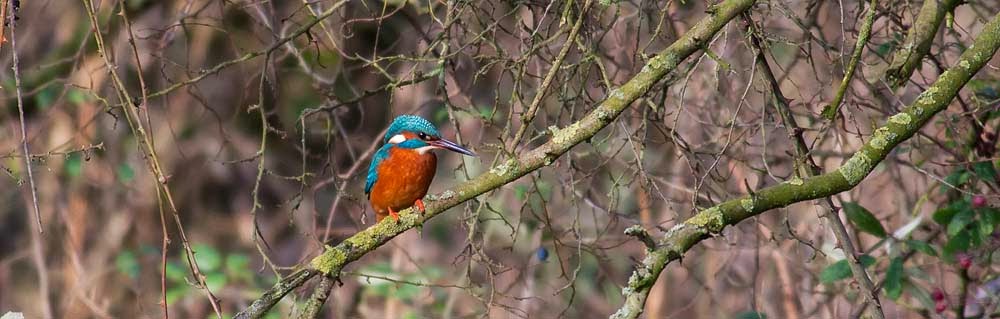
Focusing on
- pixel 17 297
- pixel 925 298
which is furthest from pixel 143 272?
pixel 925 298

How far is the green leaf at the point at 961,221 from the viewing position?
3.52 m

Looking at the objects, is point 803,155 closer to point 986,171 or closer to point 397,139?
point 986,171

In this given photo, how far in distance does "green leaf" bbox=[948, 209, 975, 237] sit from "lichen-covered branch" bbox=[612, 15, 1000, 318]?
915mm

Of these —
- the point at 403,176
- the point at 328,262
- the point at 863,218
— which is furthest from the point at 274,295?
the point at 863,218

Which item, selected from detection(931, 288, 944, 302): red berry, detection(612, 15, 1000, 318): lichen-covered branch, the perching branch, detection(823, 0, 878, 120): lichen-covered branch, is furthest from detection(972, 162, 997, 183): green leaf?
the perching branch

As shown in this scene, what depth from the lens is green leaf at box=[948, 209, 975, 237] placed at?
352 centimetres

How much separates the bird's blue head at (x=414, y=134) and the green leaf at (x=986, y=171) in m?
1.61

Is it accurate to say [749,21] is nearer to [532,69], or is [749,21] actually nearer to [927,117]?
[927,117]

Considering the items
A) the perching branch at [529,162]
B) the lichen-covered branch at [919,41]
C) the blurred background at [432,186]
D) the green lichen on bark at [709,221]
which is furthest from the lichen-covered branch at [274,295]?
the lichen-covered branch at [919,41]

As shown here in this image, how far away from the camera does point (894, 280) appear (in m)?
3.70

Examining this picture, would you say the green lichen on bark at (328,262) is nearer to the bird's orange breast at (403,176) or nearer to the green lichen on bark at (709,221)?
the green lichen on bark at (709,221)

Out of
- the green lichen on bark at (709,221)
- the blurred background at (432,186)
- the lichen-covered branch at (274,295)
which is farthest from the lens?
the blurred background at (432,186)

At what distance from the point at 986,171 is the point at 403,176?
178cm

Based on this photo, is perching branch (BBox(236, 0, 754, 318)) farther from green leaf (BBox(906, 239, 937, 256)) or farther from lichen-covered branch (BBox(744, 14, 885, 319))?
green leaf (BBox(906, 239, 937, 256))
